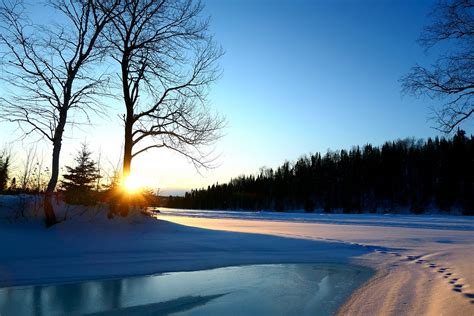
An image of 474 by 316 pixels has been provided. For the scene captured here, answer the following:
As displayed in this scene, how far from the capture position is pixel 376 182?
84312mm

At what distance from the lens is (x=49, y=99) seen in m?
11.6

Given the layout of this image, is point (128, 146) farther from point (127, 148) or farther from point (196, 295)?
point (196, 295)

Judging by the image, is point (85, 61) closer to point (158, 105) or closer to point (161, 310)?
point (158, 105)

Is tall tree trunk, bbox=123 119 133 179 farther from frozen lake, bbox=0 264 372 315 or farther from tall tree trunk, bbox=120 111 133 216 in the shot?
frozen lake, bbox=0 264 372 315

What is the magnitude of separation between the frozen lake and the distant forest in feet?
199

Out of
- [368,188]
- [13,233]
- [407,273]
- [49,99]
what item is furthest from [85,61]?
[368,188]

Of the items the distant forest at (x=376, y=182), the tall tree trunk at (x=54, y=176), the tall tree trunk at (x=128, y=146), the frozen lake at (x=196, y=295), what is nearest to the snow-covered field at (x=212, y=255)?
the tall tree trunk at (x=54, y=176)

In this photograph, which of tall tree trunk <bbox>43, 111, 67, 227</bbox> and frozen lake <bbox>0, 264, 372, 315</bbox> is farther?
tall tree trunk <bbox>43, 111, 67, 227</bbox>

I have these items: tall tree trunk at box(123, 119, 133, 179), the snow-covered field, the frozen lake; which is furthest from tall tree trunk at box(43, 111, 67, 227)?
the frozen lake

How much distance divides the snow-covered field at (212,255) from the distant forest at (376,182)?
5603 centimetres

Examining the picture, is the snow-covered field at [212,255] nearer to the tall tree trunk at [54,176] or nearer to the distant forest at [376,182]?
the tall tree trunk at [54,176]

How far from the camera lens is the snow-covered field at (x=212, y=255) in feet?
19.7

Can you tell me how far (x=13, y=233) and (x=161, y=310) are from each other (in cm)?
688

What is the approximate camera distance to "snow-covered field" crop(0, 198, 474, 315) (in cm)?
600
